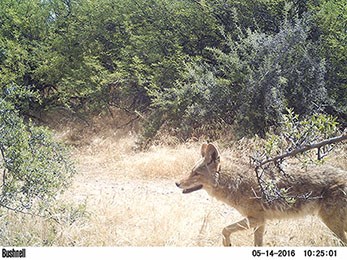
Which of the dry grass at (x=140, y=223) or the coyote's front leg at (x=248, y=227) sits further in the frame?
the dry grass at (x=140, y=223)

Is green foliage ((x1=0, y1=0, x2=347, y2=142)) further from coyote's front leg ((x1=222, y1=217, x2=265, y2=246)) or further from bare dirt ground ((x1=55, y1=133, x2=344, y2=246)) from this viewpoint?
coyote's front leg ((x1=222, y1=217, x2=265, y2=246))

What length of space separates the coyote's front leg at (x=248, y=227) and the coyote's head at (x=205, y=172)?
0.53m

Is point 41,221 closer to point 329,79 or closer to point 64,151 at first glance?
point 64,151

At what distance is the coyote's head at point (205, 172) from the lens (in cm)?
500

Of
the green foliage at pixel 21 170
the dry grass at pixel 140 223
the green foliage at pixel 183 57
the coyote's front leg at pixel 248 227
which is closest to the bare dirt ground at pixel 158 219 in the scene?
the dry grass at pixel 140 223

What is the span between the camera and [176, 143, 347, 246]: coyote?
443 cm

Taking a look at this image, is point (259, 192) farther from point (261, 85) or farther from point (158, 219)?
point (261, 85)

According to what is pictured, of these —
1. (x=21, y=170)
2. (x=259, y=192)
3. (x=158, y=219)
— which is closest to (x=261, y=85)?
(x=158, y=219)

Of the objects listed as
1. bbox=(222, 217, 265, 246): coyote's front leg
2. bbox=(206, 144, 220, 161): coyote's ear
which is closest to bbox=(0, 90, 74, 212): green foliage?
bbox=(206, 144, 220, 161): coyote's ear

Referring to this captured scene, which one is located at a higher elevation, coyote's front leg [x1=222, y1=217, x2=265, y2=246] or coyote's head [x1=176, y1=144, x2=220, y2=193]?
coyote's head [x1=176, y1=144, x2=220, y2=193]

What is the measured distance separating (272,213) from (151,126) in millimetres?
9139

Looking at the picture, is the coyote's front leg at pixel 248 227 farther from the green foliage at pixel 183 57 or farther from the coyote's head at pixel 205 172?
the green foliage at pixel 183 57

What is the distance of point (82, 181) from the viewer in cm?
962

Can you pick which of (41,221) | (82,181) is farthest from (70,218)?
(82,181)
